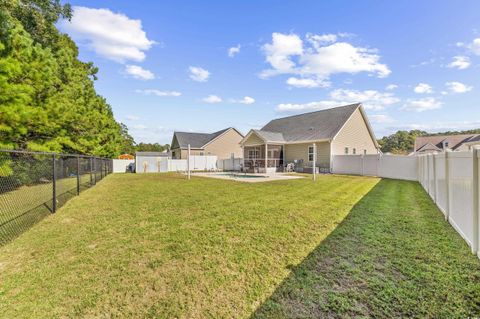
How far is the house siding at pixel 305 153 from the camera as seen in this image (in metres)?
19.8

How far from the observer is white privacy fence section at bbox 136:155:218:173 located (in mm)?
25337

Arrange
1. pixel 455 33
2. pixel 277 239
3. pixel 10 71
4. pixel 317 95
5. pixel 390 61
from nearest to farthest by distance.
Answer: pixel 277 239 → pixel 10 71 → pixel 455 33 → pixel 390 61 → pixel 317 95

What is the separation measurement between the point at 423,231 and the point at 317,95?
Result: 23.4 meters

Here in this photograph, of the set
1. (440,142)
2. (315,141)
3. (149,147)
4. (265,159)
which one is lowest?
(265,159)

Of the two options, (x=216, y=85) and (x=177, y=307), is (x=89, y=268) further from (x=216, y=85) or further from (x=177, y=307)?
(x=216, y=85)

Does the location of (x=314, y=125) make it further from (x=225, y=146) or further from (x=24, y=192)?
(x=24, y=192)

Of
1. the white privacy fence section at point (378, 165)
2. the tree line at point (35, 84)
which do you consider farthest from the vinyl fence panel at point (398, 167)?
the tree line at point (35, 84)

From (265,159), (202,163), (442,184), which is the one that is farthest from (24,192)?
(202,163)

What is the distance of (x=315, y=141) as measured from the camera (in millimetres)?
20172

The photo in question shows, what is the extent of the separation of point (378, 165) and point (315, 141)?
528 centimetres

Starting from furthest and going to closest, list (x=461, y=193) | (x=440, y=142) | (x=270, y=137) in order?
(x=440, y=142), (x=270, y=137), (x=461, y=193)

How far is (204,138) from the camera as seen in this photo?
117 feet

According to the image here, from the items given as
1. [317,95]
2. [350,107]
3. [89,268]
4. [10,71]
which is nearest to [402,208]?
[89,268]

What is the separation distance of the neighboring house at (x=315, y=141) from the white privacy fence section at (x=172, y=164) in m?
7.35
